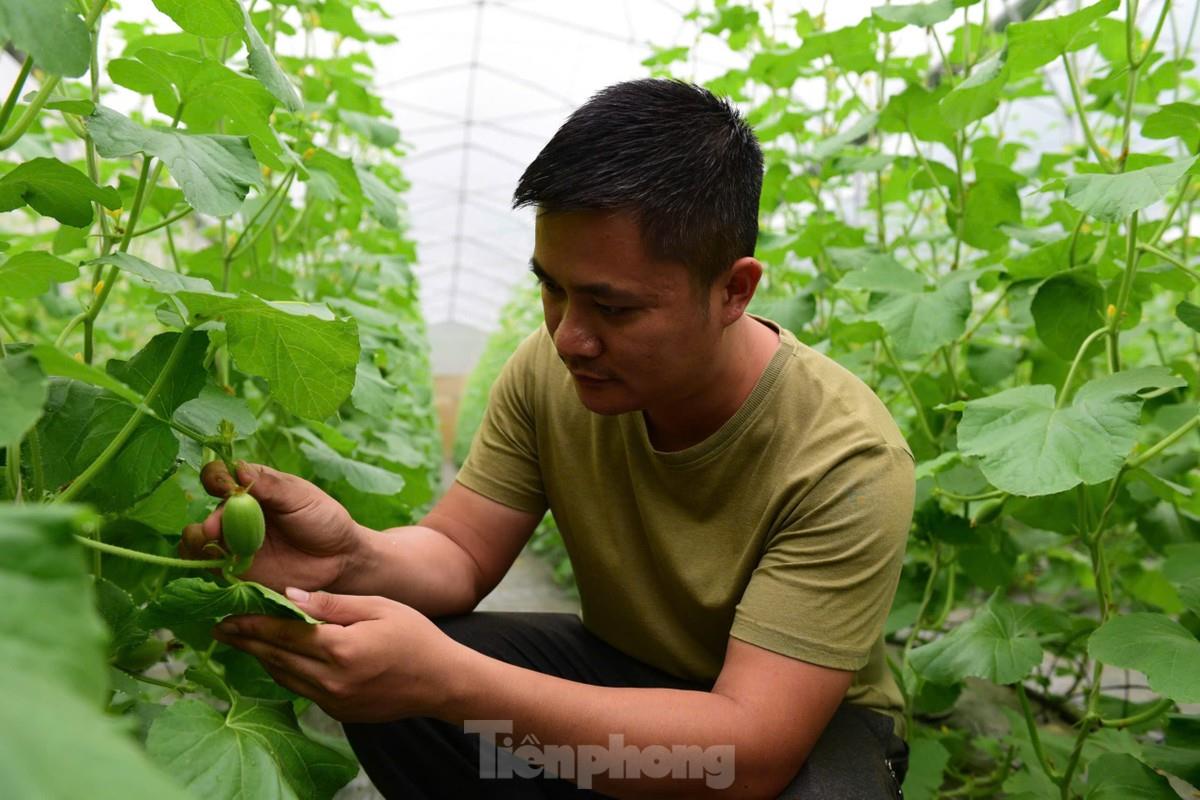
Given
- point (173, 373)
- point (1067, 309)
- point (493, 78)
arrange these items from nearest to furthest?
Result: point (173, 373)
point (1067, 309)
point (493, 78)

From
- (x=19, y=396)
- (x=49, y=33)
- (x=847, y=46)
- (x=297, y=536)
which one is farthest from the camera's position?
(x=847, y=46)

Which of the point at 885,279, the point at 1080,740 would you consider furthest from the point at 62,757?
the point at 885,279

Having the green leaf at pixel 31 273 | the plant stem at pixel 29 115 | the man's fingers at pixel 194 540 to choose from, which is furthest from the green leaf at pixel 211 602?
the plant stem at pixel 29 115

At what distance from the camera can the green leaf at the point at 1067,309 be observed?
6.18 feet

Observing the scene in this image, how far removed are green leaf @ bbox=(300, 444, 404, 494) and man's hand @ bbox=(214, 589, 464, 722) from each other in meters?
0.55

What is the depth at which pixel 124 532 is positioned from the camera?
142 cm

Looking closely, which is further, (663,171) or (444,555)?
(444,555)

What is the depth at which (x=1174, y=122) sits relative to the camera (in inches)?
68.2

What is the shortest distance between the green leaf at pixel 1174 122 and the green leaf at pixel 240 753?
1.57 meters


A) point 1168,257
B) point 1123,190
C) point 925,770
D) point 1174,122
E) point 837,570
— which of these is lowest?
point 925,770

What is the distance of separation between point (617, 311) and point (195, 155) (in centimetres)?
56

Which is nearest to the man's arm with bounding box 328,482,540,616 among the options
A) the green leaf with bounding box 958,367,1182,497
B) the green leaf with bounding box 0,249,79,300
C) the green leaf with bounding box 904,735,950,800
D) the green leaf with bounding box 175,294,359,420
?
the green leaf with bounding box 175,294,359,420

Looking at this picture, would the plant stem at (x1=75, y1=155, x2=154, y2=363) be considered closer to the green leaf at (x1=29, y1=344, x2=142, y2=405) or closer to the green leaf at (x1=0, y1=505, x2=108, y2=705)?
the green leaf at (x1=29, y1=344, x2=142, y2=405)

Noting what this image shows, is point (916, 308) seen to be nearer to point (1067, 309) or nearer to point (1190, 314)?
point (1067, 309)
